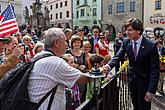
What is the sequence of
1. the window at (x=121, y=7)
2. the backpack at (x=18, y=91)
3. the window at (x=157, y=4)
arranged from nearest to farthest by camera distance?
the backpack at (x=18, y=91) < the window at (x=157, y=4) < the window at (x=121, y=7)

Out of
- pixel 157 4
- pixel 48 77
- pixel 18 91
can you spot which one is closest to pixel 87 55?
pixel 48 77

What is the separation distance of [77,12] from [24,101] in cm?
5717

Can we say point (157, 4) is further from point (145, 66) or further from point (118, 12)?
point (145, 66)

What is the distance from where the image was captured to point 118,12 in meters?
47.5

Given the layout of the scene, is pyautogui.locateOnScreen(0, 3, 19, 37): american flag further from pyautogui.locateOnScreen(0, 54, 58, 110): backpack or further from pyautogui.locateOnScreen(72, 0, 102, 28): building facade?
pyautogui.locateOnScreen(72, 0, 102, 28): building facade

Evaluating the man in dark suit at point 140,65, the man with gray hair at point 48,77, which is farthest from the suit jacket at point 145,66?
the man with gray hair at point 48,77

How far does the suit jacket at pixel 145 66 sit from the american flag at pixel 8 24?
4.41 m

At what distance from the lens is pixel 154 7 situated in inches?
1619

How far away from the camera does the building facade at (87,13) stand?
170 ft

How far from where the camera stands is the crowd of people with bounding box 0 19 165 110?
8.90 feet

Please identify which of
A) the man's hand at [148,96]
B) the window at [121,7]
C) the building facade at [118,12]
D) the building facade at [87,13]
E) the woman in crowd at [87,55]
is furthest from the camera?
the building facade at [87,13]

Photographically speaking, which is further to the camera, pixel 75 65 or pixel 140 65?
pixel 75 65

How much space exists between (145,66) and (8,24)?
531cm

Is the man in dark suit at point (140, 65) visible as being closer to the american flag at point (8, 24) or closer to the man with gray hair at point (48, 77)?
the man with gray hair at point (48, 77)
